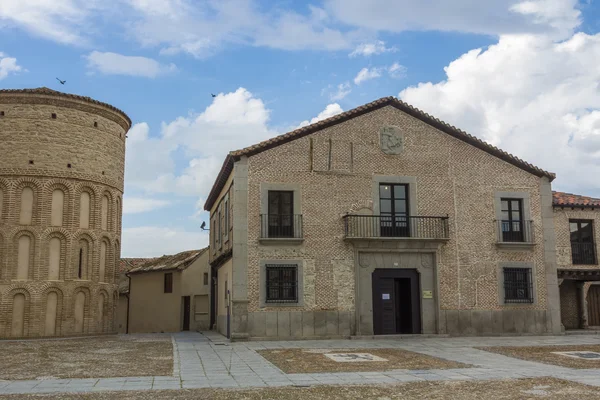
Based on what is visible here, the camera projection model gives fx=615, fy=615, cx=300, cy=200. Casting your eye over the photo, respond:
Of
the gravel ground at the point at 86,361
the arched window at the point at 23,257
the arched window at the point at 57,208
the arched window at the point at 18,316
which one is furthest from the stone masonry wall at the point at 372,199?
the arched window at the point at 18,316

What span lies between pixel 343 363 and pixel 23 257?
18.0m

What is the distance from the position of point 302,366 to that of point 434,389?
3.95 meters

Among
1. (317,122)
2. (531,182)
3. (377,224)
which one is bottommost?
(377,224)

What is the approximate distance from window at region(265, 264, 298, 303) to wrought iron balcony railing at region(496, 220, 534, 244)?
886 cm

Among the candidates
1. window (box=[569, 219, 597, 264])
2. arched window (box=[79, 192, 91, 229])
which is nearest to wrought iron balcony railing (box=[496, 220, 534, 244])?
window (box=[569, 219, 597, 264])

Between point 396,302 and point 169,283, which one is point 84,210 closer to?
point 169,283

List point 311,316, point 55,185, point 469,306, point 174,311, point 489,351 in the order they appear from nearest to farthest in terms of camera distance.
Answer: point 489,351, point 311,316, point 469,306, point 55,185, point 174,311

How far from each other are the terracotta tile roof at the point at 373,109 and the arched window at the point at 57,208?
24.2 feet

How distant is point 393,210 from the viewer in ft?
79.6

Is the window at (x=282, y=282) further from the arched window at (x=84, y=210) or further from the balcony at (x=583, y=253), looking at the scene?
the balcony at (x=583, y=253)

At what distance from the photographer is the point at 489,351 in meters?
17.8

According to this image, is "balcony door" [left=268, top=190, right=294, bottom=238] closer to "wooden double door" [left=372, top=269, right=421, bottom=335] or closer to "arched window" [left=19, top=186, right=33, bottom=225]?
"wooden double door" [left=372, top=269, right=421, bottom=335]

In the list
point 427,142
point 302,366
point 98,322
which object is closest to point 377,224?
point 427,142

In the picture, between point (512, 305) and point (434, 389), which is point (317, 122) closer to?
point (512, 305)
